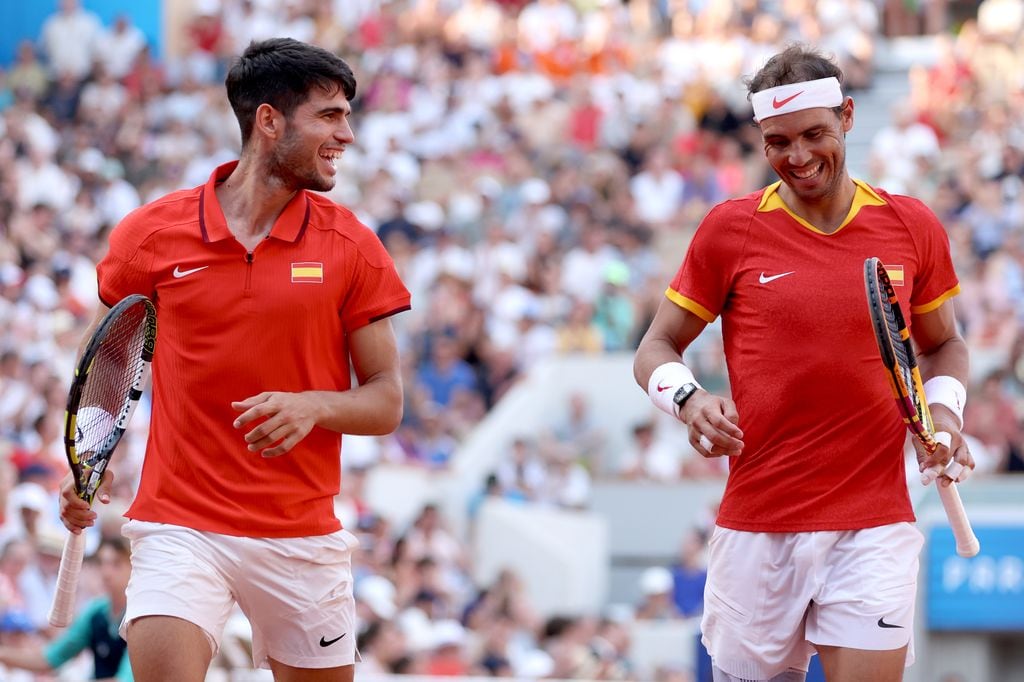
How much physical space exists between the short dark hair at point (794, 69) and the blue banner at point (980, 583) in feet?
19.6

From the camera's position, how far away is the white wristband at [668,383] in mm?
5254

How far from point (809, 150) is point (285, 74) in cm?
156

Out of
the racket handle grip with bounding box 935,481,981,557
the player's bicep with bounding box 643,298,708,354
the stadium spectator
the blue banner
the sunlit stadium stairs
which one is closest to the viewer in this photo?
the racket handle grip with bounding box 935,481,981,557

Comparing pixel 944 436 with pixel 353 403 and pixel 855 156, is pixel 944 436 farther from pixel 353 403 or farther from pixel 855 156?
pixel 855 156

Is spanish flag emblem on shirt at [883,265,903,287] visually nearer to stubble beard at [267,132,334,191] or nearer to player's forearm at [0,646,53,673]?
stubble beard at [267,132,334,191]

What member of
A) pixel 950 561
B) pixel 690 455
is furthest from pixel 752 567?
pixel 690 455

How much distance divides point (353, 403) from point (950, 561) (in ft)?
21.8

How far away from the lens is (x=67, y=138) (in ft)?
68.4

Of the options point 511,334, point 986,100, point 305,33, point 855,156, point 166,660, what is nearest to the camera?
point 166,660

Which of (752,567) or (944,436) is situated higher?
(944,436)

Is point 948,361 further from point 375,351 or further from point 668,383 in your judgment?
point 375,351

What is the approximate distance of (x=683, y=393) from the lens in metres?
5.21

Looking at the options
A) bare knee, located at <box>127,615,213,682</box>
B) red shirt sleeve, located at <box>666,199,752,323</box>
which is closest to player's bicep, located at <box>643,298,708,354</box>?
red shirt sleeve, located at <box>666,199,752,323</box>

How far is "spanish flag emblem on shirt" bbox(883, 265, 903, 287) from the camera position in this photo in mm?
5262
